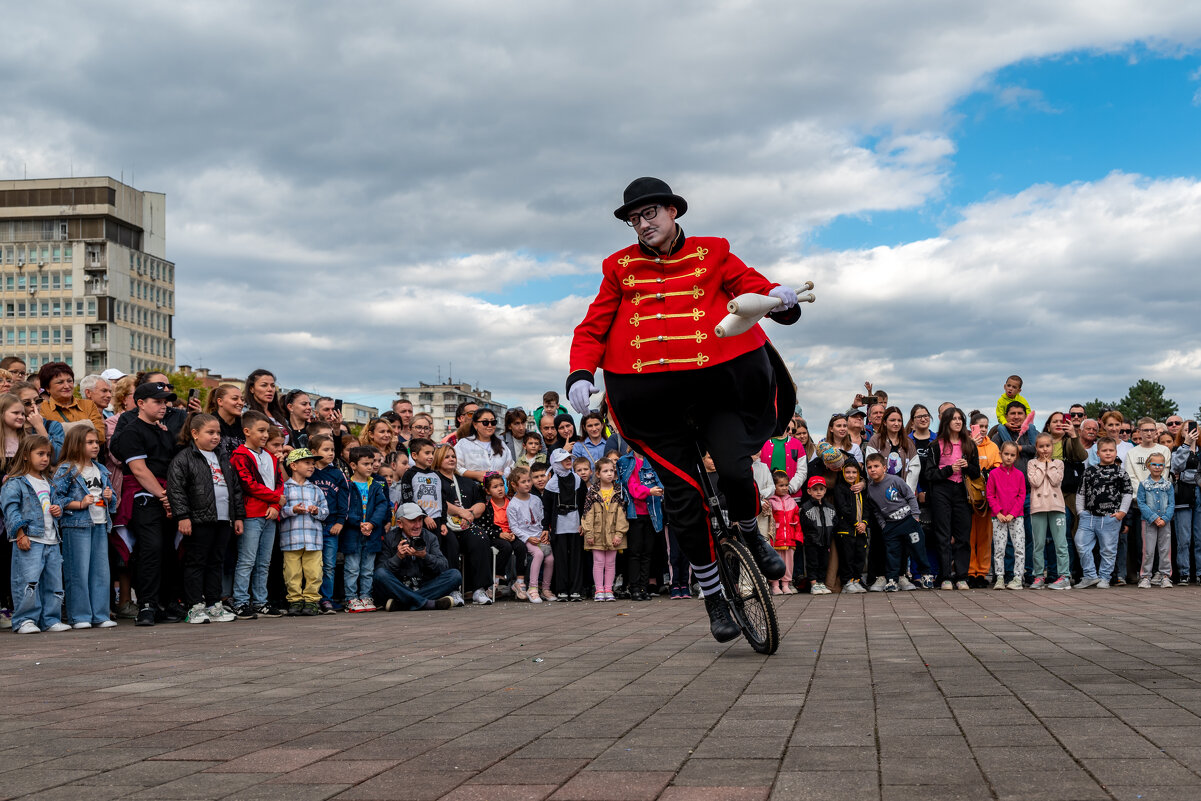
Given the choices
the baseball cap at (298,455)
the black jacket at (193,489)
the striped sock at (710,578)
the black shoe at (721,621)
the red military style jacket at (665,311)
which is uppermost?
the red military style jacket at (665,311)

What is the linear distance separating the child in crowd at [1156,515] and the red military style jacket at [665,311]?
9.81m

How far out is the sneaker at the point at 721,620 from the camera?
6.34 meters

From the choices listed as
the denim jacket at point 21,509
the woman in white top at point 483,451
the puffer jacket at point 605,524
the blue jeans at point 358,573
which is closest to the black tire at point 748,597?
the denim jacket at point 21,509

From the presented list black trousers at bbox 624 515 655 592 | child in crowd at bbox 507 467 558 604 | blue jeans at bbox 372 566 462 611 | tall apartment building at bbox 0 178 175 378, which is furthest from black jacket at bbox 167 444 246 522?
tall apartment building at bbox 0 178 175 378

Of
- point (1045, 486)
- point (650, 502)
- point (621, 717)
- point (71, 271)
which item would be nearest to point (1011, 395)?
point (1045, 486)

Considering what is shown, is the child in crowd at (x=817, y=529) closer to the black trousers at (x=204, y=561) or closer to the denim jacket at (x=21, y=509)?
the black trousers at (x=204, y=561)

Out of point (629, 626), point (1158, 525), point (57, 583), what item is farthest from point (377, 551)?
point (1158, 525)

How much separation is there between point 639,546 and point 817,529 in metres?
2.05

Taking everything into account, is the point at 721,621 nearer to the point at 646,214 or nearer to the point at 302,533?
the point at 646,214

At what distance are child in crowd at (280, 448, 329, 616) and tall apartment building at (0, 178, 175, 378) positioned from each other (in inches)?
4159

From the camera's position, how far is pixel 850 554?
43.9 ft

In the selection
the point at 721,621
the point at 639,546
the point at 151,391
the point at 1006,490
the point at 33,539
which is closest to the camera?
the point at 721,621

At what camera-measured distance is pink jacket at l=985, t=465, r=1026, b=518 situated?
13688 mm

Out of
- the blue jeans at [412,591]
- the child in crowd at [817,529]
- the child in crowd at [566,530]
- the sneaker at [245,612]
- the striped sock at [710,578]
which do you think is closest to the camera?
the striped sock at [710,578]
